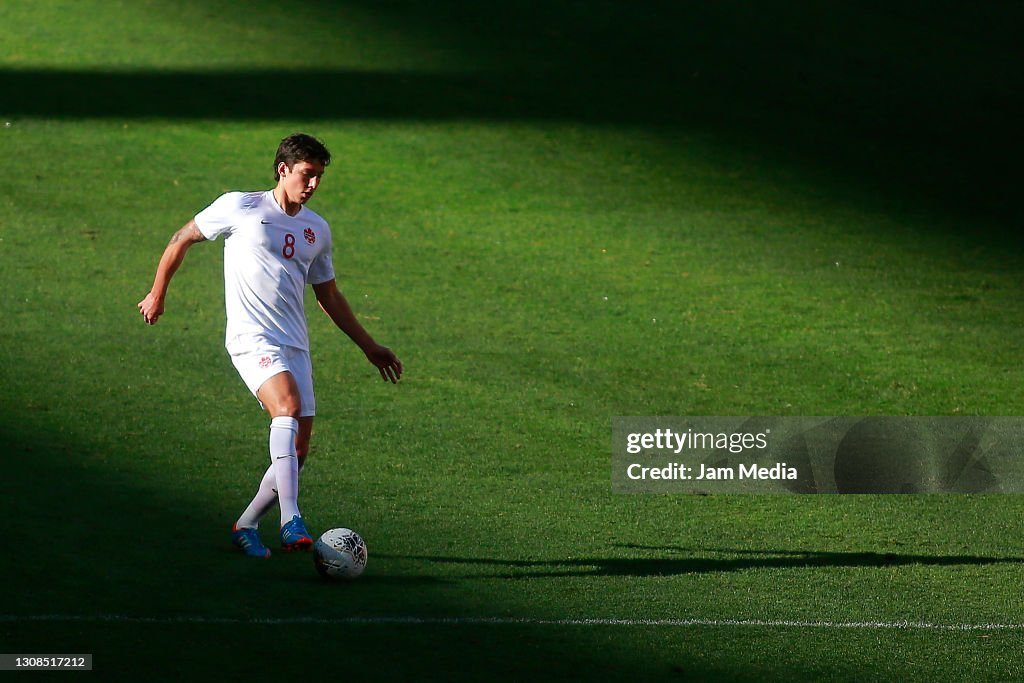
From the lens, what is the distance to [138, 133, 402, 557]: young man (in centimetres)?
747

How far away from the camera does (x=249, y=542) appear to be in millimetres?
7727

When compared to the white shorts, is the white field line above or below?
below

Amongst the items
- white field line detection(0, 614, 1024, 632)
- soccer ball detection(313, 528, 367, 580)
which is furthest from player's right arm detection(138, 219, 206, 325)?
white field line detection(0, 614, 1024, 632)

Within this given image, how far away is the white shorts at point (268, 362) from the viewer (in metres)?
7.52

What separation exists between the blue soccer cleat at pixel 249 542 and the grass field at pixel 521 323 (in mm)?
66

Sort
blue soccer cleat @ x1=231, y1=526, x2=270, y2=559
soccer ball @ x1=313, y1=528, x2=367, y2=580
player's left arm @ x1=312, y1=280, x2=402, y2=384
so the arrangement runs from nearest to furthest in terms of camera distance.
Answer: soccer ball @ x1=313, y1=528, x2=367, y2=580
blue soccer cleat @ x1=231, y1=526, x2=270, y2=559
player's left arm @ x1=312, y1=280, x2=402, y2=384

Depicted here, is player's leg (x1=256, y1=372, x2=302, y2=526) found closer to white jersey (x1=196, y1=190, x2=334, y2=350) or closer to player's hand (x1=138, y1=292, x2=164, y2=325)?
white jersey (x1=196, y1=190, x2=334, y2=350)

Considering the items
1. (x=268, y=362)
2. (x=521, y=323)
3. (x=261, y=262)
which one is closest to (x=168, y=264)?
(x=261, y=262)

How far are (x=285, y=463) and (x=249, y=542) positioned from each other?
1.86ft

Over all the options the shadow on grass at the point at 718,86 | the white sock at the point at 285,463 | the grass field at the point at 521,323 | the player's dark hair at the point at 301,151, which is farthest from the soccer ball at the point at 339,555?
the shadow on grass at the point at 718,86

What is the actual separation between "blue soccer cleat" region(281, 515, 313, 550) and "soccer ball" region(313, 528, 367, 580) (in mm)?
112

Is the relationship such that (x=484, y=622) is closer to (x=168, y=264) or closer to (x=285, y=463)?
(x=285, y=463)

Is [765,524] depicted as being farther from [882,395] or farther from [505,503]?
[882,395]

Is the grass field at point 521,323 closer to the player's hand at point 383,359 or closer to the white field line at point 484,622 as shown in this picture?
the white field line at point 484,622
